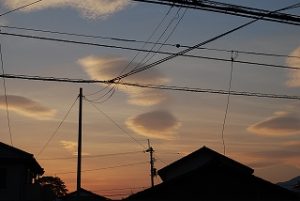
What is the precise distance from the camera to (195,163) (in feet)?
103

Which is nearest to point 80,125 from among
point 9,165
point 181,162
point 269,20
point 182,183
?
point 9,165

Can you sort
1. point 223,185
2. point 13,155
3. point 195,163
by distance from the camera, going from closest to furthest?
point 223,185 < point 13,155 < point 195,163

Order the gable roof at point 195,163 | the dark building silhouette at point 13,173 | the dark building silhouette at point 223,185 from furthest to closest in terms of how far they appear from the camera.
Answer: the dark building silhouette at point 13,173 < the gable roof at point 195,163 < the dark building silhouette at point 223,185

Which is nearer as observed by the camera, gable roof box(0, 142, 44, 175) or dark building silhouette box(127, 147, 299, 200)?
dark building silhouette box(127, 147, 299, 200)

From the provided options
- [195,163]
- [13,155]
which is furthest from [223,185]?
[13,155]

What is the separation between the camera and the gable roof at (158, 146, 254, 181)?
26.3 meters

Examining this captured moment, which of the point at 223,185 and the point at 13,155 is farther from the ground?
the point at 13,155

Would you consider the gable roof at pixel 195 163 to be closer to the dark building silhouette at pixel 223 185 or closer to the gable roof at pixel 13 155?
the dark building silhouette at pixel 223 185

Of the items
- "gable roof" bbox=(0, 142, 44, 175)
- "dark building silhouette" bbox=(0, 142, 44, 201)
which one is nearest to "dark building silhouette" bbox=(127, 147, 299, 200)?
"gable roof" bbox=(0, 142, 44, 175)

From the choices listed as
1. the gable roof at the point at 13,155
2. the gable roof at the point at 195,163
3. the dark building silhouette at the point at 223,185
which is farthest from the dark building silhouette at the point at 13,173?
the dark building silhouette at the point at 223,185

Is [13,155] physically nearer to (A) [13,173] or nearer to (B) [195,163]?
(A) [13,173]

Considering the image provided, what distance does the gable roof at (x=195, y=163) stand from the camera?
26259mm

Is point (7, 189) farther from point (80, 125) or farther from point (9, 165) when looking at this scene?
point (80, 125)

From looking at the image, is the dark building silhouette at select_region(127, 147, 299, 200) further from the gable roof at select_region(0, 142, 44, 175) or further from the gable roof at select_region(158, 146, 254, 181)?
the gable roof at select_region(0, 142, 44, 175)
